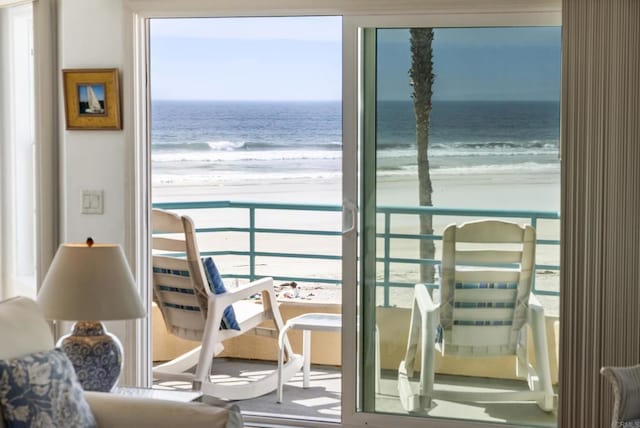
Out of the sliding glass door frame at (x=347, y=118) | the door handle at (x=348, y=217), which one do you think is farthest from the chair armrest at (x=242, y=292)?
the door handle at (x=348, y=217)

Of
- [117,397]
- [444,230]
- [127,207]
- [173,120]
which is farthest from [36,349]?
[173,120]

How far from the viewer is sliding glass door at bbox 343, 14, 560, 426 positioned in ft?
13.3

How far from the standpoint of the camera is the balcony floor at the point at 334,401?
416cm

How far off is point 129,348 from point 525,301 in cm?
176

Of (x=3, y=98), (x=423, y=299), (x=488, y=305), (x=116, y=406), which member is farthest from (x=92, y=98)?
(x=488, y=305)

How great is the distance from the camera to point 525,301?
4098mm

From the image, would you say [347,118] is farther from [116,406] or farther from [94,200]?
[116,406]

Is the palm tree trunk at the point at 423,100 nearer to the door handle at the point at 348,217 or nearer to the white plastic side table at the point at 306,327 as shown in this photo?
the door handle at the point at 348,217

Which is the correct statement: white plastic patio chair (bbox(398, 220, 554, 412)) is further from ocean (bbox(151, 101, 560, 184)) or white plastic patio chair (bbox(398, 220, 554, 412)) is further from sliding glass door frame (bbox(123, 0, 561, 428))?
ocean (bbox(151, 101, 560, 184))

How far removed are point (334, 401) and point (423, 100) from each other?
177 cm

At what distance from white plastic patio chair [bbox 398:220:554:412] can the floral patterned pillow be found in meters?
1.77

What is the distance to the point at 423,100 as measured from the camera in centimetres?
412

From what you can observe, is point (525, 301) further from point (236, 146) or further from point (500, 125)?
point (236, 146)

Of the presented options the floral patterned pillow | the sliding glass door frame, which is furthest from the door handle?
the floral patterned pillow
